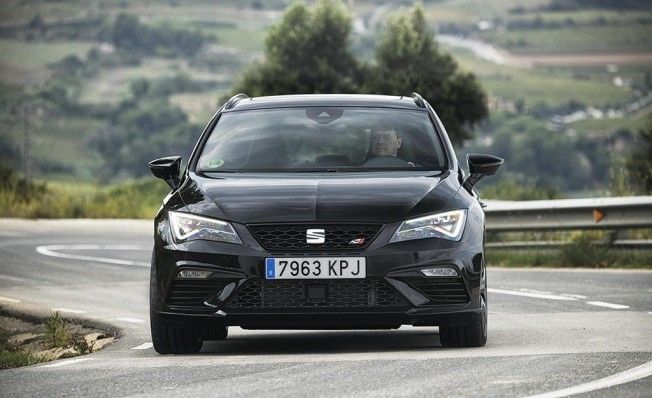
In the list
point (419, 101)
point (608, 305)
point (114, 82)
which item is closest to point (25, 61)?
point (114, 82)

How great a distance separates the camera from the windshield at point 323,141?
11352 mm

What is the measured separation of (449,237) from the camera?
1034cm

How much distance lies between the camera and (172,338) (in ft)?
35.2

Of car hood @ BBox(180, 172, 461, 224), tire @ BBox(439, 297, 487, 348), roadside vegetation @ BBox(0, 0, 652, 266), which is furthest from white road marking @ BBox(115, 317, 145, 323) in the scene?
roadside vegetation @ BBox(0, 0, 652, 266)

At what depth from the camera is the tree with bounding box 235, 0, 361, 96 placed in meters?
70.6

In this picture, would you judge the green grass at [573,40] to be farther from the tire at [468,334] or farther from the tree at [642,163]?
the tire at [468,334]

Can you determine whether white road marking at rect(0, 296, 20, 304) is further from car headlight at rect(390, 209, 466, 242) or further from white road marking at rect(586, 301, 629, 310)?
car headlight at rect(390, 209, 466, 242)

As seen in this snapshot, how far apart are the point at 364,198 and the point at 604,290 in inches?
257

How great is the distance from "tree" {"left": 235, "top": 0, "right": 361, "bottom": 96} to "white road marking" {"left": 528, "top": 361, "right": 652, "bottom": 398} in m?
59.5

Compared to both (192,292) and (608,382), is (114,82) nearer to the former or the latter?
(192,292)

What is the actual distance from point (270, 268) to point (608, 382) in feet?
7.56

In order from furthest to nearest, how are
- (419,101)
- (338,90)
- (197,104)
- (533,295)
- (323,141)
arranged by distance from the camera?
(197,104) → (338,90) → (533,295) → (419,101) → (323,141)

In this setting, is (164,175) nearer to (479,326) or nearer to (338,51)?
(479,326)

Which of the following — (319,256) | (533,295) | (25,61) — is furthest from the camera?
(25,61)
